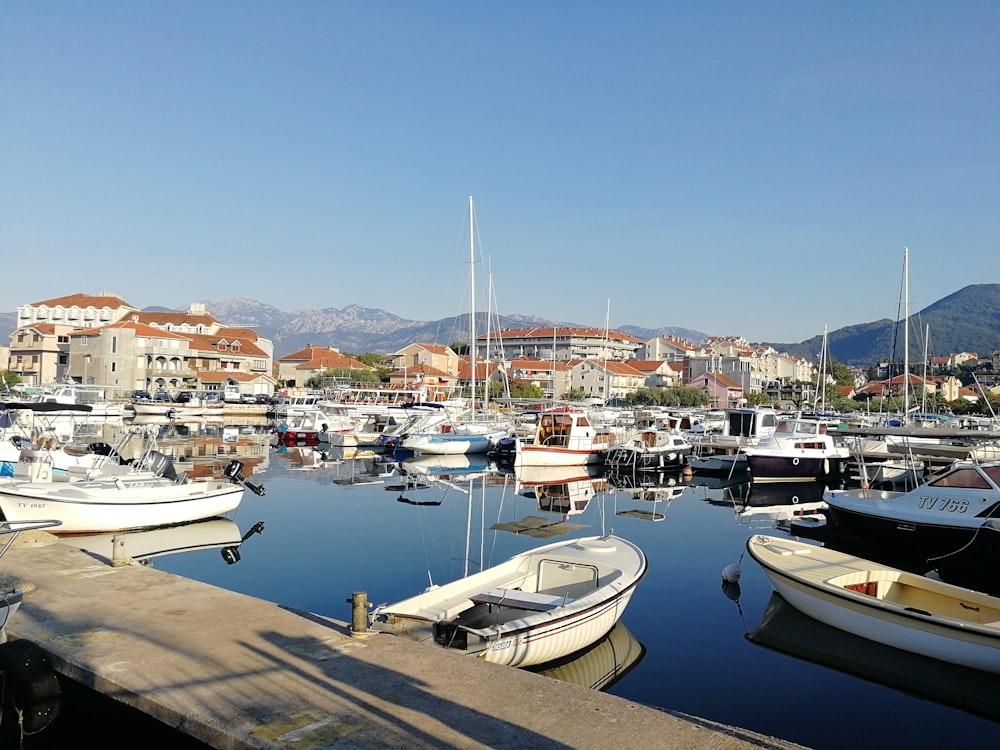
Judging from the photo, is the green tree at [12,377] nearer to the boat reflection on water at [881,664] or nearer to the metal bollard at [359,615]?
the metal bollard at [359,615]

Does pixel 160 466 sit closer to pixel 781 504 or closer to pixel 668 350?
pixel 781 504

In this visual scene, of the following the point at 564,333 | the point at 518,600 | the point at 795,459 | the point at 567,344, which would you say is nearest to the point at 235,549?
the point at 518,600

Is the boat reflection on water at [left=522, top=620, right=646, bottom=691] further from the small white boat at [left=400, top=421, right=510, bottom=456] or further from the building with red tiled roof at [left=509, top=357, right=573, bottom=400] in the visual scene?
the building with red tiled roof at [left=509, top=357, right=573, bottom=400]

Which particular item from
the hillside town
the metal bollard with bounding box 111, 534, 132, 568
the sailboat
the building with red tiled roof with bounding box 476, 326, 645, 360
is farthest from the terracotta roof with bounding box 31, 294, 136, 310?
the metal bollard with bounding box 111, 534, 132, 568

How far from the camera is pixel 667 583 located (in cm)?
1694

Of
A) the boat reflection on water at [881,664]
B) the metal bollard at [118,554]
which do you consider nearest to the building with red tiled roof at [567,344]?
the boat reflection on water at [881,664]

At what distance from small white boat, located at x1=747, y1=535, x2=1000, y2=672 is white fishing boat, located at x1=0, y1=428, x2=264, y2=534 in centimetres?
1377

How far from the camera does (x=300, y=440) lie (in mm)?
50594

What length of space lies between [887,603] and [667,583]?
5887 mm

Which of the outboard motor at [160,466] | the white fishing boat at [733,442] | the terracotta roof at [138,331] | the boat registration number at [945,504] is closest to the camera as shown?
the boat registration number at [945,504]

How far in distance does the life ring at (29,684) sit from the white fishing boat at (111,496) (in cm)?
1145

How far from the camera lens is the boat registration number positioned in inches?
713

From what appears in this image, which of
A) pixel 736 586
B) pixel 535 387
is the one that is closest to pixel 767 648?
pixel 736 586

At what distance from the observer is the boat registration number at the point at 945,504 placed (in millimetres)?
18114
